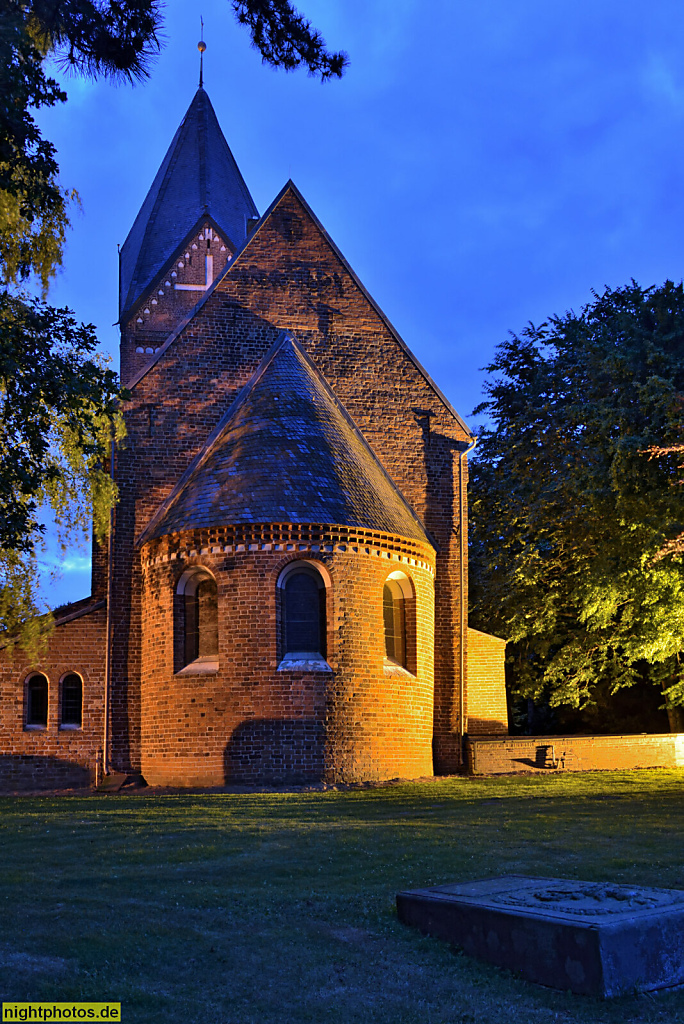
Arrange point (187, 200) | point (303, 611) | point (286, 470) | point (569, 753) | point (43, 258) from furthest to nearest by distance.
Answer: point (187, 200)
point (569, 753)
point (286, 470)
point (303, 611)
point (43, 258)

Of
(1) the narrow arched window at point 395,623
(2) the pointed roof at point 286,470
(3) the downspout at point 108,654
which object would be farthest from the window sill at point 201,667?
(1) the narrow arched window at point 395,623

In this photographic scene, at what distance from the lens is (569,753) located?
2427 centimetres

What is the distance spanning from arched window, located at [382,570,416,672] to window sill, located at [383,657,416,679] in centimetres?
10

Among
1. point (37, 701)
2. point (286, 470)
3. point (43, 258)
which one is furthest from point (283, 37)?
point (37, 701)

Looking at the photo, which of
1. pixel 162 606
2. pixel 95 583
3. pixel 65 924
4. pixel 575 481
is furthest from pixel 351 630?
pixel 65 924

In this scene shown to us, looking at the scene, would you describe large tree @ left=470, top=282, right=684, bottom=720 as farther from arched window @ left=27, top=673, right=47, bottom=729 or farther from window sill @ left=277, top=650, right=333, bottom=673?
arched window @ left=27, top=673, right=47, bottom=729

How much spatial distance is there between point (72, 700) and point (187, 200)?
2228 cm

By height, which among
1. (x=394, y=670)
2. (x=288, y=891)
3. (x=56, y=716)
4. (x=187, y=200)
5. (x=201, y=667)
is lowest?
(x=288, y=891)

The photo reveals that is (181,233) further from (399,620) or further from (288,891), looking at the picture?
(288,891)

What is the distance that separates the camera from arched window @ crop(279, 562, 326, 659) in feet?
66.1

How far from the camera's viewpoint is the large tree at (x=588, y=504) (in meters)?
22.8

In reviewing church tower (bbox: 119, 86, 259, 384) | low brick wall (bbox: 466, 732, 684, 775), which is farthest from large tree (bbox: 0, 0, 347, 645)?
church tower (bbox: 119, 86, 259, 384)

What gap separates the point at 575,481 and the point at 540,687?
25.1ft

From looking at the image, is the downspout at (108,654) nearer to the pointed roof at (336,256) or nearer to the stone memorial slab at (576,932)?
the pointed roof at (336,256)
